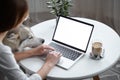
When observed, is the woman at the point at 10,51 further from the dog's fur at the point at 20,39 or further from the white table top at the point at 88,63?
the dog's fur at the point at 20,39

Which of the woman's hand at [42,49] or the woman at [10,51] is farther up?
the woman at [10,51]

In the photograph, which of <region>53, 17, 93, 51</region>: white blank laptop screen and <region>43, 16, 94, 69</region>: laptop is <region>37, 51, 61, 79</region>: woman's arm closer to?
<region>43, 16, 94, 69</region>: laptop

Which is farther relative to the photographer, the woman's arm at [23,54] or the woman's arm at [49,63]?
the woman's arm at [23,54]

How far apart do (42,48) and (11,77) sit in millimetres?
353

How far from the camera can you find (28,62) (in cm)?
153

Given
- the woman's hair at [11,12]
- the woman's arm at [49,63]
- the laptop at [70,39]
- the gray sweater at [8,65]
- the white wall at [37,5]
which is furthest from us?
the white wall at [37,5]

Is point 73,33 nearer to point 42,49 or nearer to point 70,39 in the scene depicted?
point 70,39

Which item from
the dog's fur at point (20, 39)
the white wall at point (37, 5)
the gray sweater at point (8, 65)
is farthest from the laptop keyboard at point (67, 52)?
the white wall at point (37, 5)

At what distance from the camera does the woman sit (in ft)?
3.69

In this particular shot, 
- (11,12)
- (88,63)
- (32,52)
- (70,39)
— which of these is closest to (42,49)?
(32,52)

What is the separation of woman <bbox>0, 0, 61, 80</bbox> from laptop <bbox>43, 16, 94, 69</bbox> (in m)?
0.07

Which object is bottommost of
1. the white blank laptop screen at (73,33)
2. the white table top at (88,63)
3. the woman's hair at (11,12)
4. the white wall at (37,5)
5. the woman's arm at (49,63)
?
the white wall at (37,5)

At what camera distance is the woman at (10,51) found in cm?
112

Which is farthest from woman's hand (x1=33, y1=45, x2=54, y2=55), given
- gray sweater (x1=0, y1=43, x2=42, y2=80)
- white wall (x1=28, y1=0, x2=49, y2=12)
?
white wall (x1=28, y1=0, x2=49, y2=12)
